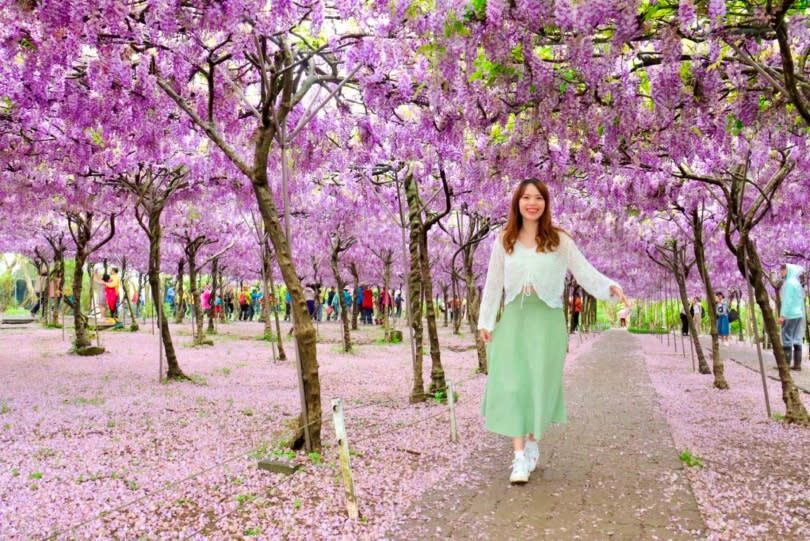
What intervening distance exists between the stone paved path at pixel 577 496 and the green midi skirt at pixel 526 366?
438 millimetres

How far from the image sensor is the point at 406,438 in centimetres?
533

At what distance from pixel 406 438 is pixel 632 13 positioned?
3.80m

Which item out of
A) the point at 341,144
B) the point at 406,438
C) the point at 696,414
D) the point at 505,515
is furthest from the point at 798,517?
the point at 341,144

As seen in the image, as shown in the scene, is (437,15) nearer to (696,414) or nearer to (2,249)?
(696,414)

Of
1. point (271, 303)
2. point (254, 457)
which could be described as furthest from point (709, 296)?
point (271, 303)

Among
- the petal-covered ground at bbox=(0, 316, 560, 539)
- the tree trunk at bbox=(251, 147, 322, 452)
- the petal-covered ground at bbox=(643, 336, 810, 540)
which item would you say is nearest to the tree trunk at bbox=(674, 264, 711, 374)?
the petal-covered ground at bbox=(643, 336, 810, 540)

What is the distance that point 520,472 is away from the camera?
3887 millimetres

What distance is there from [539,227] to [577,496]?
1.74 meters

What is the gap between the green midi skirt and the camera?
3.89 metres

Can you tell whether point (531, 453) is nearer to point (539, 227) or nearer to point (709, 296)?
point (539, 227)

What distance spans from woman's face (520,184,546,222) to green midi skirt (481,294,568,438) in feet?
1.81

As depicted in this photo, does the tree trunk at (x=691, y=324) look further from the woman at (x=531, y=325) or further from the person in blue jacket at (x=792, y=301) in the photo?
the woman at (x=531, y=325)

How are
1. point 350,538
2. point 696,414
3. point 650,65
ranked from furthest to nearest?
1. point 696,414
2. point 650,65
3. point 350,538

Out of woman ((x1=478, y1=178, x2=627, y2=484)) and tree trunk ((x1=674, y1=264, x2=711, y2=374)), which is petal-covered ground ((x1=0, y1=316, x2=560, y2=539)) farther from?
tree trunk ((x1=674, y1=264, x2=711, y2=374))
